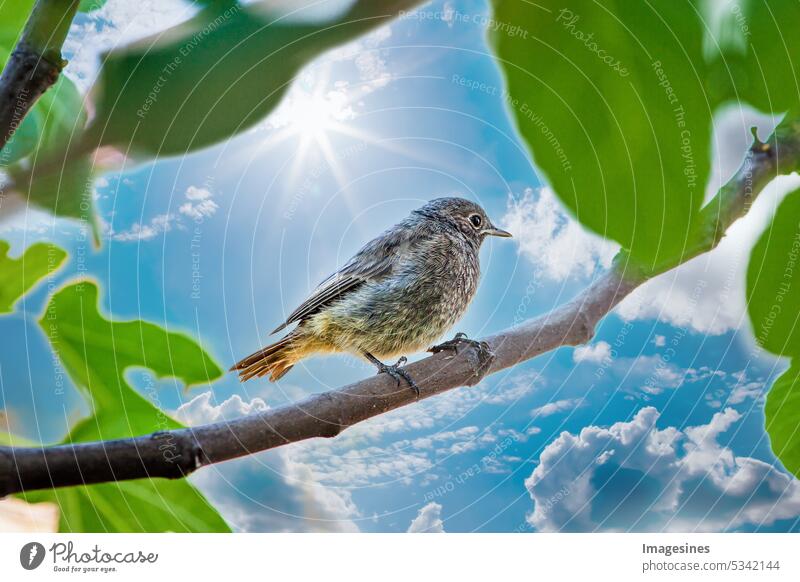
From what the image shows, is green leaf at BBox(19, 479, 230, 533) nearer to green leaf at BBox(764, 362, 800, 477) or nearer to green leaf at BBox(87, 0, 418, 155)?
green leaf at BBox(87, 0, 418, 155)

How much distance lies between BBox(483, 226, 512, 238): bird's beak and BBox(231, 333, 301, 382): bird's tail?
472mm

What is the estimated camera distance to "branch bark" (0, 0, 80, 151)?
3.44 ft

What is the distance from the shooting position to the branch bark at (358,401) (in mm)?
963

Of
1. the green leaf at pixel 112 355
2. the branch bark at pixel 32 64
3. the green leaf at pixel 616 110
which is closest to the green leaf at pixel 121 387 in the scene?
the green leaf at pixel 112 355

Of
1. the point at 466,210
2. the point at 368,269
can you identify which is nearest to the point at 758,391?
the point at 466,210

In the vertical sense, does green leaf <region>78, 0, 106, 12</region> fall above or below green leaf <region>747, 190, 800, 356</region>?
above

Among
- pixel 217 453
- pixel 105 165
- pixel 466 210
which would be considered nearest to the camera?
pixel 217 453

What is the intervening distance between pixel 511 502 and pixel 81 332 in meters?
0.92

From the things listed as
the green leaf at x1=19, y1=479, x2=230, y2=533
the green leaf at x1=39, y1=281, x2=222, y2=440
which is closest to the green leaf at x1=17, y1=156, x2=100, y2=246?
the green leaf at x1=39, y1=281, x2=222, y2=440

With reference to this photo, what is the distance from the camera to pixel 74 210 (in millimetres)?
1330

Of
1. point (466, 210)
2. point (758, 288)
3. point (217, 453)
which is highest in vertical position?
point (466, 210)

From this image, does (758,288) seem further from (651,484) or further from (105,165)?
(105,165)

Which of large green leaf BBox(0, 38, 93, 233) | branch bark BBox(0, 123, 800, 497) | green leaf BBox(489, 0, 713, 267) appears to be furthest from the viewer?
large green leaf BBox(0, 38, 93, 233)

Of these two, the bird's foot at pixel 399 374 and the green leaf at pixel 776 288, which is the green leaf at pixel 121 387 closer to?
the bird's foot at pixel 399 374
